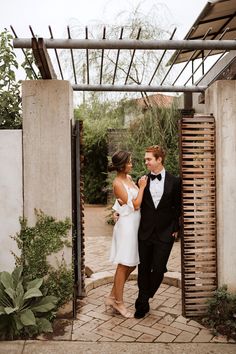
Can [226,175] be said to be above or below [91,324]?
above

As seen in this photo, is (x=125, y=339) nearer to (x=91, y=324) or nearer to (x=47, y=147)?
(x=91, y=324)

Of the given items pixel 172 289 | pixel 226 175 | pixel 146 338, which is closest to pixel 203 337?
pixel 146 338

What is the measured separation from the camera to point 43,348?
12.0 ft

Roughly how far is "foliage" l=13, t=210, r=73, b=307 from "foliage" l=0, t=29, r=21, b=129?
4.83 ft

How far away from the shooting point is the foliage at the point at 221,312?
159 inches

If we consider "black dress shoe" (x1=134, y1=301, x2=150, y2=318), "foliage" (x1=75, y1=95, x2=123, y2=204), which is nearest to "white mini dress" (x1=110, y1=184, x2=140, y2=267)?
"black dress shoe" (x1=134, y1=301, x2=150, y2=318)

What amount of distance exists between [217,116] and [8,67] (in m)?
2.83

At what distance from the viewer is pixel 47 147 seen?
14.0 ft

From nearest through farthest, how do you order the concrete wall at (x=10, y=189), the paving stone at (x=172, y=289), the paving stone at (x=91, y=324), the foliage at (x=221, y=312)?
1. the foliage at (x=221, y=312)
2. the paving stone at (x=91, y=324)
3. the concrete wall at (x=10, y=189)
4. the paving stone at (x=172, y=289)

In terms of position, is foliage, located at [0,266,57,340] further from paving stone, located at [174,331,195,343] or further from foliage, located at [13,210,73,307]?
paving stone, located at [174,331,195,343]

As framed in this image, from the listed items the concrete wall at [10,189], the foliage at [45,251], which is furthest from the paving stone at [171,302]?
the concrete wall at [10,189]

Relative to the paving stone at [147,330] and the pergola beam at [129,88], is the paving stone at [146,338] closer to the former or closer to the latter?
the paving stone at [147,330]

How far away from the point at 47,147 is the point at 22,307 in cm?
173

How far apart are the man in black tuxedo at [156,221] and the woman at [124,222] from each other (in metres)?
0.08
